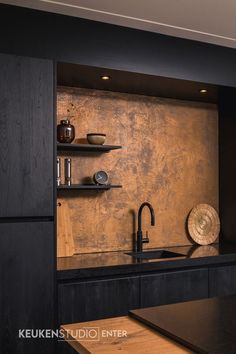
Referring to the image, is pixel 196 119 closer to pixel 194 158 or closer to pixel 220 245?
pixel 194 158

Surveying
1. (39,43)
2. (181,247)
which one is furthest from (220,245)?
(39,43)

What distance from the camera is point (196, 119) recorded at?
3941 millimetres

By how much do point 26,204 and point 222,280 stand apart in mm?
1680

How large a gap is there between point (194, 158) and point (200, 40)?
1122 mm

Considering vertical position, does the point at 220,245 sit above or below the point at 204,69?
below

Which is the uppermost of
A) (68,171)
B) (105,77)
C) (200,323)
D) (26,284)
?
(105,77)

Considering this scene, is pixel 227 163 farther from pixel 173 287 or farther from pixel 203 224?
pixel 173 287

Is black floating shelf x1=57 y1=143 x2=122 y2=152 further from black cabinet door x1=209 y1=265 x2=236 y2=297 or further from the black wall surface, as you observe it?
black cabinet door x1=209 y1=265 x2=236 y2=297

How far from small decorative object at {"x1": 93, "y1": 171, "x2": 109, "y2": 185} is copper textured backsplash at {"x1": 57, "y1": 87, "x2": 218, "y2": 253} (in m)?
0.10

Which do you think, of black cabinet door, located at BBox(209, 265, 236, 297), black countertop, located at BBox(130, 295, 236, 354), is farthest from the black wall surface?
black cabinet door, located at BBox(209, 265, 236, 297)

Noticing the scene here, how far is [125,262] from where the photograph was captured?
2.84 meters

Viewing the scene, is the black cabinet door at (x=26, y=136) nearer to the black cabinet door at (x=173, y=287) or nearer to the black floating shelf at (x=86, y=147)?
the black floating shelf at (x=86, y=147)

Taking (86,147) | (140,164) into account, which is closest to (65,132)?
(86,147)

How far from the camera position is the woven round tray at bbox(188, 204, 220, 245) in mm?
3812
